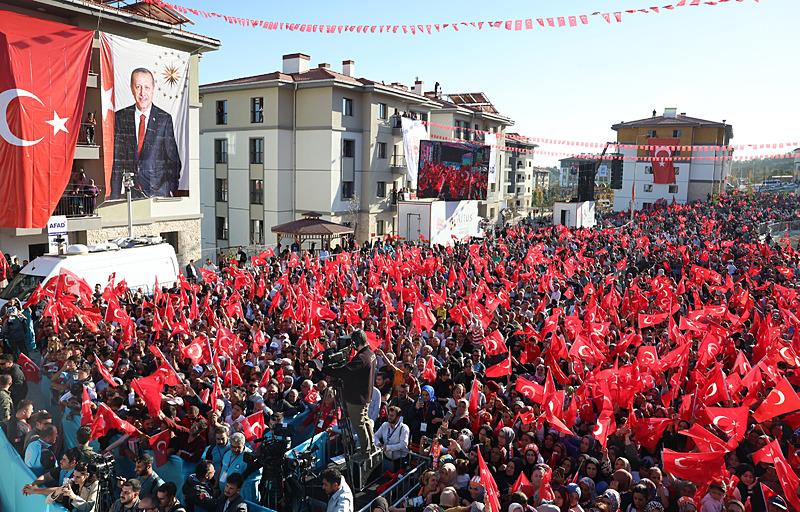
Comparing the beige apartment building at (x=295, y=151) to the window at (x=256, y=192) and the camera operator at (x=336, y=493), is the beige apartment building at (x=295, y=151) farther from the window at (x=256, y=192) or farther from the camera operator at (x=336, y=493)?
the camera operator at (x=336, y=493)

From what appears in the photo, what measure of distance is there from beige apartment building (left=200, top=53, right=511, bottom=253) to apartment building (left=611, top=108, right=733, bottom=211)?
35.2m

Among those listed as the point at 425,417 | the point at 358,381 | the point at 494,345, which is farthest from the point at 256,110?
the point at 358,381

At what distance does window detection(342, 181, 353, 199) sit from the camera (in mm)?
37562

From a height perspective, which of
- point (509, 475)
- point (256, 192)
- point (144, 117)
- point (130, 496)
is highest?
point (144, 117)

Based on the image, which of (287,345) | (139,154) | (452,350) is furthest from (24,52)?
(452,350)

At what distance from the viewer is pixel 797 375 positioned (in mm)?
10078

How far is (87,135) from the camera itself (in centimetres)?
2300

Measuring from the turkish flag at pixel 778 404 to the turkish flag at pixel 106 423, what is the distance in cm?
770

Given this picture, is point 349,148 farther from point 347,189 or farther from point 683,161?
point 683,161

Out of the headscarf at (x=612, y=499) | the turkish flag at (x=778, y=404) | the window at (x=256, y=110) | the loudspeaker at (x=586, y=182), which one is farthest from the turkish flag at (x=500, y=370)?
the loudspeaker at (x=586, y=182)

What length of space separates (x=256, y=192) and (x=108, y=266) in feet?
72.4

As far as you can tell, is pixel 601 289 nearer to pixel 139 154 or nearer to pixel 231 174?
pixel 139 154

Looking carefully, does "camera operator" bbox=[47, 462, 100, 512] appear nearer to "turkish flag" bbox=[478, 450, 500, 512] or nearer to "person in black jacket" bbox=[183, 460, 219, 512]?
"person in black jacket" bbox=[183, 460, 219, 512]

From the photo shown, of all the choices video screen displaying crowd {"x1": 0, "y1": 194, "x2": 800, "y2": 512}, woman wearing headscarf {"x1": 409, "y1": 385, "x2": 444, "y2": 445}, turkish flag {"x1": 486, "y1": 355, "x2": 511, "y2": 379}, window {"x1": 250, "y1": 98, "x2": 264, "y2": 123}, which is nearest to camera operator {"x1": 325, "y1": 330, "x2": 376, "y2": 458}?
video screen displaying crowd {"x1": 0, "y1": 194, "x2": 800, "y2": 512}
